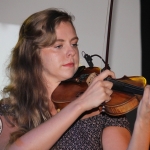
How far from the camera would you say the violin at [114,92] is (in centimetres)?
113

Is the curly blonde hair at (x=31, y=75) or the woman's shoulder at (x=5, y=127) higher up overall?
the curly blonde hair at (x=31, y=75)

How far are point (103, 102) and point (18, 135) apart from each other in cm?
32

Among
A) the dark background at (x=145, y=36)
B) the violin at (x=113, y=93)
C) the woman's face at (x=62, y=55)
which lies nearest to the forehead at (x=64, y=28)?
the woman's face at (x=62, y=55)

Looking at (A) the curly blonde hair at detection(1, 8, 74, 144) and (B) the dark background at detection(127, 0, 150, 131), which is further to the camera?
(B) the dark background at detection(127, 0, 150, 131)

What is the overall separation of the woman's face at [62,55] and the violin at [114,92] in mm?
50

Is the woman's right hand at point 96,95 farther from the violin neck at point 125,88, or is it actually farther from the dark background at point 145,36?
the dark background at point 145,36

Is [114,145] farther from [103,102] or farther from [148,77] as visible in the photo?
[148,77]

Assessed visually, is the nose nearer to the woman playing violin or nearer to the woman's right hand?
the woman playing violin

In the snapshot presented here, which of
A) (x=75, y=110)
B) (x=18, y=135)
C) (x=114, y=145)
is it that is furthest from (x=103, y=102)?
(x=18, y=135)

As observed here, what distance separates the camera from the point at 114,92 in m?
1.19

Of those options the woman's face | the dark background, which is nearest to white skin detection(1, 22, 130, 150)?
the woman's face

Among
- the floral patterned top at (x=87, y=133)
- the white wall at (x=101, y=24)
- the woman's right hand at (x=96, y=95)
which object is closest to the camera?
the woman's right hand at (x=96, y=95)

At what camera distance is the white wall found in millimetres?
1913

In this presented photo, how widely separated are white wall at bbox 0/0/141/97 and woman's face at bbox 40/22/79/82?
60 cm
